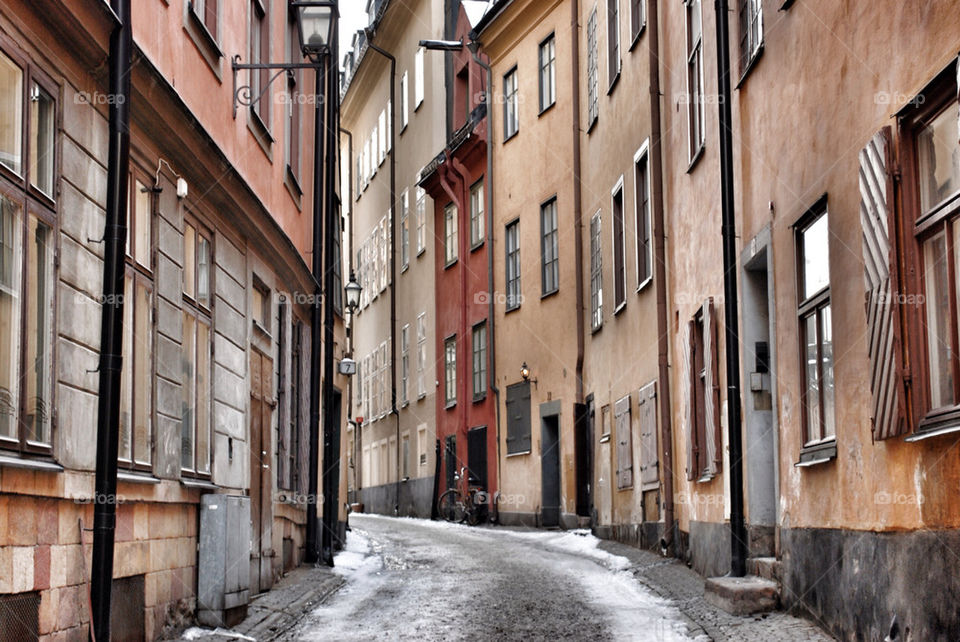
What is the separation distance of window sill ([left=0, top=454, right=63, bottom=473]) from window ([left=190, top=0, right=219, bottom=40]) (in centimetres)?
509

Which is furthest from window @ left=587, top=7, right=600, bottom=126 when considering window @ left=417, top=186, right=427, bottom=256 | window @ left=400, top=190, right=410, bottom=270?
window @ left=400, top=190, right=410, bottom=270

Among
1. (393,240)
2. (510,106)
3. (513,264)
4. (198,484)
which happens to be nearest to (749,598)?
(198,484)

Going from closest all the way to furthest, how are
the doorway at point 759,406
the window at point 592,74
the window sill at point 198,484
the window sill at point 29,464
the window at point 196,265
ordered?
the window sill at point 29,464
the window sill at point 198,484
the window at point 196,265
the doorway at point 759,406
the window at point 592,74

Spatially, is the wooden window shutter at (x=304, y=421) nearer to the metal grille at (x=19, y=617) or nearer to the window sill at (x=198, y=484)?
the window sill at (x=198, y=484)

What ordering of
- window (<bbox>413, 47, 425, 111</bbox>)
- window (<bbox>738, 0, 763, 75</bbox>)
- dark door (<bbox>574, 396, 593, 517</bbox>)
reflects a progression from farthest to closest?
window (<bbox>413, 47, 425, 111</bbox>)
dark door (<bbox>574, 396, 593, 517</bbox>)
window (<bbox>738, 0, 763, 75</bbox>)

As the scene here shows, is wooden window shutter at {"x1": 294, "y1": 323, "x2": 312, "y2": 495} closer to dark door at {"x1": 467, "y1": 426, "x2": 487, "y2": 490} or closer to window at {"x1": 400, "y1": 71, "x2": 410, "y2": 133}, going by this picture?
dark door at {"x1": 467, "y1": 426, "x2": 487, "y2": 490}

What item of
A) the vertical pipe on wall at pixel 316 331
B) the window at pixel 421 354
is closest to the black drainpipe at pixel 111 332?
the vertical pipe on wall at pixel 316 331

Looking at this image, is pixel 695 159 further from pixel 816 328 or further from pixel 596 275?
pixel 596 275

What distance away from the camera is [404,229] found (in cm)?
3575

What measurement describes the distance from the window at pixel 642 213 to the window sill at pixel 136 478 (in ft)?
30.8

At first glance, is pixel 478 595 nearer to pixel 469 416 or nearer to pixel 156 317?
pixel 156 317

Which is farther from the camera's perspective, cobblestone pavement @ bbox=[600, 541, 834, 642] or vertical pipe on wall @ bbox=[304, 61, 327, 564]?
vertical pipe on wall @ bbox=[304, 61, 327, 564]

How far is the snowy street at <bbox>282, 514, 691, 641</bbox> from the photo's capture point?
10.2 m

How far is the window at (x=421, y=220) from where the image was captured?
32.9 m
